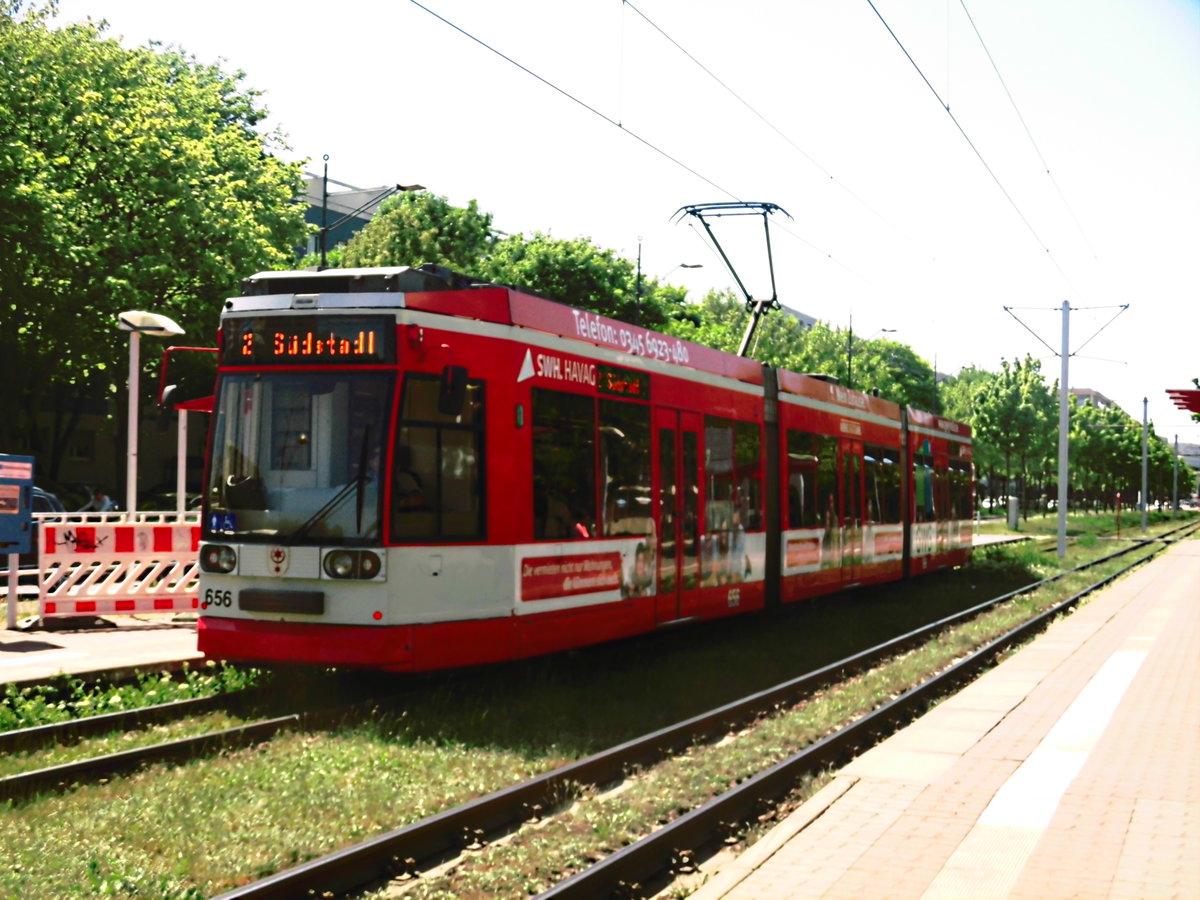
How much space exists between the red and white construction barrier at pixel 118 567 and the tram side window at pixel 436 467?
18.1 feet

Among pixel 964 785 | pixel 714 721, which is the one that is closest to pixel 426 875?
pixel 964 785

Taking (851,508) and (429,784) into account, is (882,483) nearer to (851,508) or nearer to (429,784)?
(851,508)

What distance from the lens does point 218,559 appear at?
33.1 feet

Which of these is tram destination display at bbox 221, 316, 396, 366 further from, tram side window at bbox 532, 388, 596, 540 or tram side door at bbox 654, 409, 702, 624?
tram side door at bbox 654, 409, 702, 624

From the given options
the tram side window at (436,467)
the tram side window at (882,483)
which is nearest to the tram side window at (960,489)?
the tram side window at (882,483)

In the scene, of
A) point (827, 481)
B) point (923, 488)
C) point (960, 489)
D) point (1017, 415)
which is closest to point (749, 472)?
point (827, 481)

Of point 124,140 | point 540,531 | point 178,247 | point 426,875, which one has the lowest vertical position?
point 426,875

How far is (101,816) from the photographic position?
6766 mm

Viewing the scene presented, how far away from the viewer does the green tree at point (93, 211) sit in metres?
28.7

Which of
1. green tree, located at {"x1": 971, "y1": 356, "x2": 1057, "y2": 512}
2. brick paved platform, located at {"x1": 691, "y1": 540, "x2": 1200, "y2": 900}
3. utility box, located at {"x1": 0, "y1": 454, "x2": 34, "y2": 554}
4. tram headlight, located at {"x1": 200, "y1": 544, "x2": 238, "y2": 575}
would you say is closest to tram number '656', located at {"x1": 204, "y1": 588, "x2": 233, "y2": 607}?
tram headlight, located at {"x1": 200, "y1": 544, "x2": 238, "y2": 575}

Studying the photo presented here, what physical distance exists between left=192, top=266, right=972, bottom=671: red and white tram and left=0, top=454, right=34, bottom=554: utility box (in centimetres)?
507

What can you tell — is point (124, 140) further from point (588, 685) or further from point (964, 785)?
point (964, 785)

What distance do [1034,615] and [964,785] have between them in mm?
12262

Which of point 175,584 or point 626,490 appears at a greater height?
point 626,490
